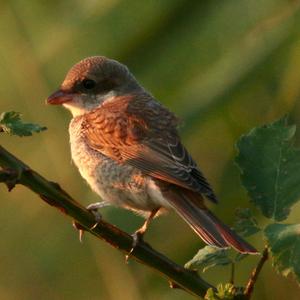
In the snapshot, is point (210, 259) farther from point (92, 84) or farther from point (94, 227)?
point (92, 84)

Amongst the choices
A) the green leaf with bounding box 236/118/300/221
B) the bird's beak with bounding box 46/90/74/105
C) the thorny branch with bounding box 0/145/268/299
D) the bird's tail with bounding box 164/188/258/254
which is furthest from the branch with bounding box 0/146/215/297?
the bird's beak with bounding box 46/90/74/105

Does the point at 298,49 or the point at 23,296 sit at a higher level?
the point at 298,49

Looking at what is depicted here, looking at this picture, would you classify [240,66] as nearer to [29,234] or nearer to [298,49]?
[298,49]

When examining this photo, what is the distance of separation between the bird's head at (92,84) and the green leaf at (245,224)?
1991mm

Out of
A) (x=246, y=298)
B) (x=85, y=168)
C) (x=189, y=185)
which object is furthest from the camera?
(x=85, y=168)

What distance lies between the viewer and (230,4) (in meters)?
4.27

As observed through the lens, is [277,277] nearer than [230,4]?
Yes

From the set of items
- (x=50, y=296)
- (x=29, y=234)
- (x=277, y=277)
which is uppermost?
(x=29, y=234)

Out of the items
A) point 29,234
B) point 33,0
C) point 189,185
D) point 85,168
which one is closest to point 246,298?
point 189,185

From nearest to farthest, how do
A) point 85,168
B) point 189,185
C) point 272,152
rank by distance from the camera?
1. point 272,152
2. point 189,185
3. point 85,168

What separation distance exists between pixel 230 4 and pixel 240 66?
1.03ft

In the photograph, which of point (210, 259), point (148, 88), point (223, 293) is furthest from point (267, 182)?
point (148, 88)

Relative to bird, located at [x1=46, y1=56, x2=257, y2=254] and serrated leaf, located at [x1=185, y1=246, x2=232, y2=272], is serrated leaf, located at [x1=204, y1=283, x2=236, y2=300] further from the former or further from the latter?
bird, located at [x1=46, y1=56, x2=257, y2=254]

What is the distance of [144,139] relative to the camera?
12.5 ft
